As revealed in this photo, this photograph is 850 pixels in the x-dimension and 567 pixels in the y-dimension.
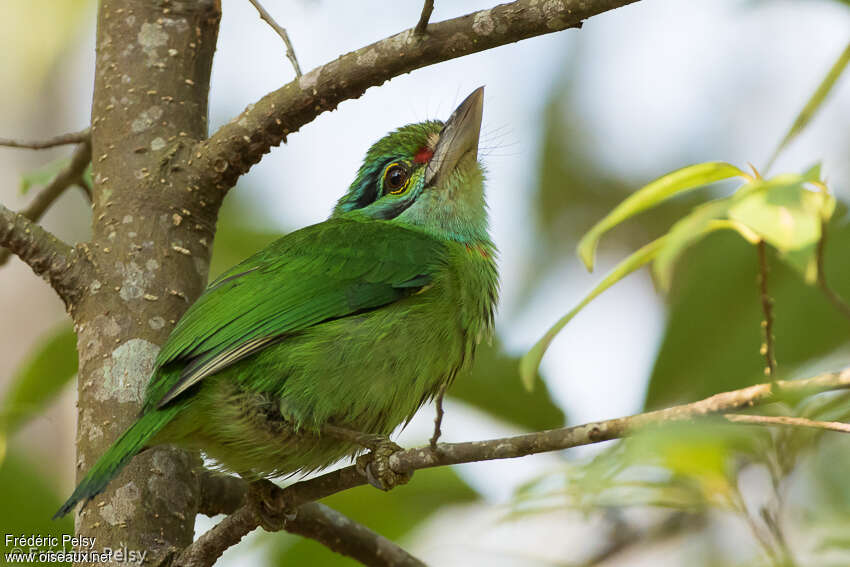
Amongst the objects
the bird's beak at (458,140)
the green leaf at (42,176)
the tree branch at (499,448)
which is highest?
the bird's beak at (458,140)

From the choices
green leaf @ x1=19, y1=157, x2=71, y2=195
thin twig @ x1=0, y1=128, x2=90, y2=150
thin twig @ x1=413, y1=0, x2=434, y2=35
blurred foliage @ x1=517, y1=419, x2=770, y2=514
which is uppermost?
green leaf @ x1=19, y1=157, x2=71, y2=195

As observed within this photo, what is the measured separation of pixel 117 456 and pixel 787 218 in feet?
5.43

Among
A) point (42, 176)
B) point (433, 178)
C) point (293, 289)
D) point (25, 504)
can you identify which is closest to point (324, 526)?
point (293, 289)

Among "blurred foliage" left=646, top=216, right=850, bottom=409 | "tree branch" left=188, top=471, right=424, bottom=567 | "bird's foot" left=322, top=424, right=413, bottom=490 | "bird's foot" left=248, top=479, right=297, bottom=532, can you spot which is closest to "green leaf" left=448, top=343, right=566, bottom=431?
"blurred foliage" left=646, top=216, right=850, bottom=409

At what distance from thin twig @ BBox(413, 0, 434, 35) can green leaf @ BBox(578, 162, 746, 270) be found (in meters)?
0.86

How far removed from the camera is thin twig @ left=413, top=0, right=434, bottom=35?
225cm

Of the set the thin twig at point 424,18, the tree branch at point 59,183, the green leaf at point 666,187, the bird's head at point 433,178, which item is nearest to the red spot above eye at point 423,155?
the bird's head at point 433,178

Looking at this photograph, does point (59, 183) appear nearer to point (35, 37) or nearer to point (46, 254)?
point (46, 254)

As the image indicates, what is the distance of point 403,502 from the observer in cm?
337

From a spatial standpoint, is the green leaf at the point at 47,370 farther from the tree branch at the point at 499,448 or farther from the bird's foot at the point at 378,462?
the bird's foot at the point at 378,462

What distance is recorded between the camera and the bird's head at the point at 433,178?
349cm

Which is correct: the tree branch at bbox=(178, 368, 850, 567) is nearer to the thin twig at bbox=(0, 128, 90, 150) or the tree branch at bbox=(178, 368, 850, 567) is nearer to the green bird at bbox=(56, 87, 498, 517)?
the green bird at bbox=(56, 87, 498, 517)

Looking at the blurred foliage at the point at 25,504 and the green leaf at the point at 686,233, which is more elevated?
the blurred foliage at the point at 25,504

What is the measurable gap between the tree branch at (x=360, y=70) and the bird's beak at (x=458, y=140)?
96cm
